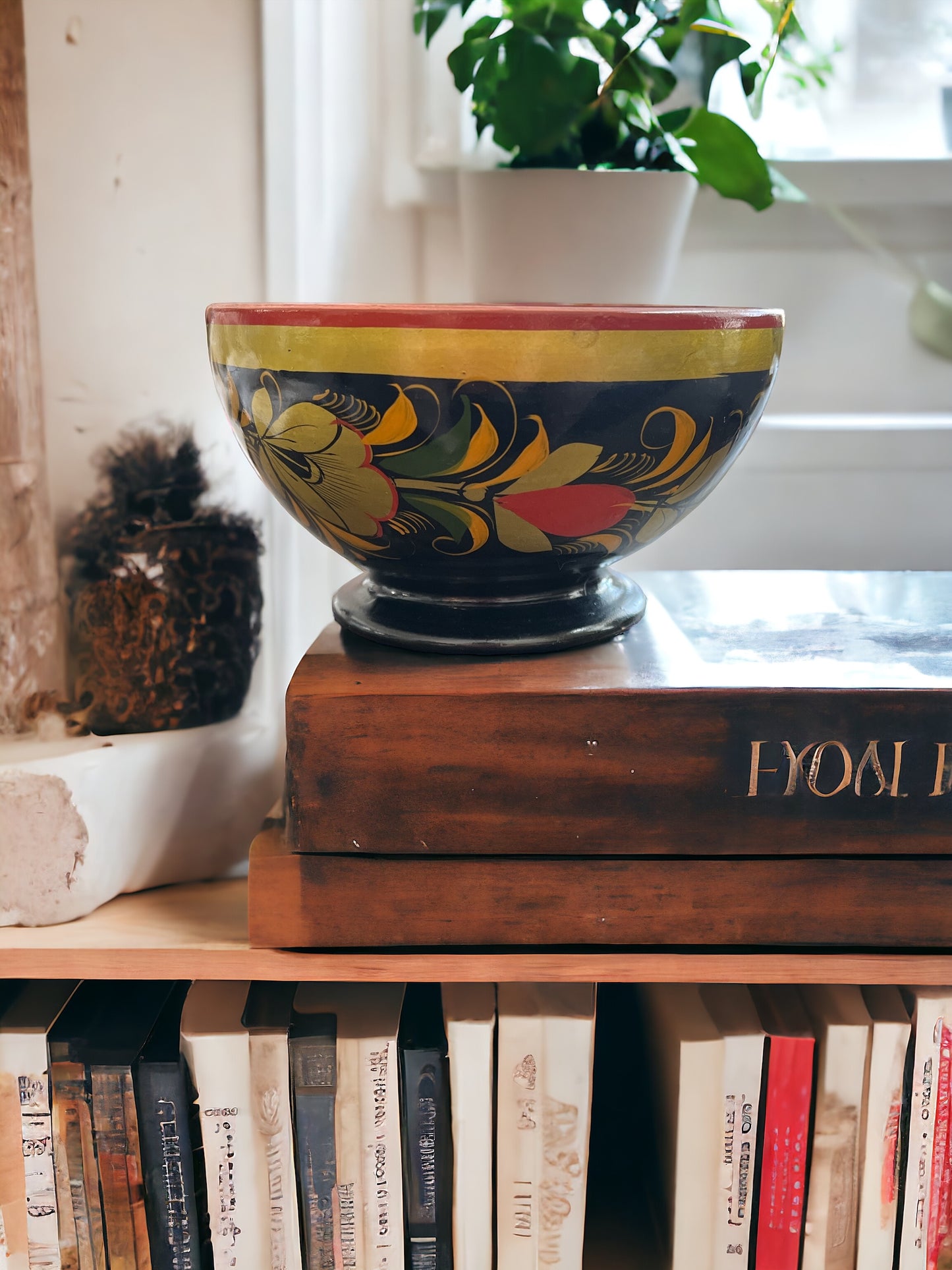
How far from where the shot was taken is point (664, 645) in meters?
0.59

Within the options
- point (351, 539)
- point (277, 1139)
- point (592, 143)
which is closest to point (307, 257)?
point (592, 143)

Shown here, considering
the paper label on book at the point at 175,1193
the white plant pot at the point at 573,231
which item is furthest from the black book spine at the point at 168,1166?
the white plant pot at the point at 573,231

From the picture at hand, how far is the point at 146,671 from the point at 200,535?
10cm

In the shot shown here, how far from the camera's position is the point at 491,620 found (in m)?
0.57

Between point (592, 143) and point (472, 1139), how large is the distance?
68cm

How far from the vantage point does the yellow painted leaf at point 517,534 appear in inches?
20.0

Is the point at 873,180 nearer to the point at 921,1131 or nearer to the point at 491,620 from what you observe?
the point at 491,620

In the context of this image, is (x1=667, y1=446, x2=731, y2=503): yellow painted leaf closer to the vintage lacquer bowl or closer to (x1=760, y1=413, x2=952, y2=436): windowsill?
the vintage lacquer bowl

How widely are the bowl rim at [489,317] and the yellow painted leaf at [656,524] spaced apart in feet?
0.31

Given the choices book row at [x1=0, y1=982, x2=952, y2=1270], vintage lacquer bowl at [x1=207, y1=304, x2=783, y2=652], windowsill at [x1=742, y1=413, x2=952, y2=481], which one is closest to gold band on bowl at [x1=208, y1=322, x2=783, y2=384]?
vintage lacquer bowl at [x1=207, y1=304, x2=783, y2=652]

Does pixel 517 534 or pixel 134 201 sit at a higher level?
pixel 134 201

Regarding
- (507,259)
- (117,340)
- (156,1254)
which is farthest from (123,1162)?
(507,259)

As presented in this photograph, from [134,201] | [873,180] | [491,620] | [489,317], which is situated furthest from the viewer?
[873,180]

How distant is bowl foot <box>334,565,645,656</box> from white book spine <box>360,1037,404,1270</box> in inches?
8.9
